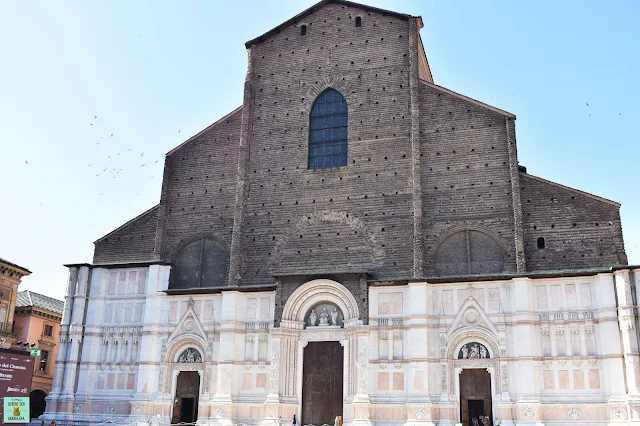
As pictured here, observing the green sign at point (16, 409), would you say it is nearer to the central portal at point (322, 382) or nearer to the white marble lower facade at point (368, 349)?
the white marble lower facade at point (368, 349)

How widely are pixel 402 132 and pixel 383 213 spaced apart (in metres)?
3.04

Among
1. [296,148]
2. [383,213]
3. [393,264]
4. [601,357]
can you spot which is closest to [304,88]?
[296,148]

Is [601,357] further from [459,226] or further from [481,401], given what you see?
[459,226]

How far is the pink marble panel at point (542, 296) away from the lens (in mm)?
20266

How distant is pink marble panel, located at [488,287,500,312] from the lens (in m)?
20.6

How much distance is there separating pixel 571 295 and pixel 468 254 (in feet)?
10.9

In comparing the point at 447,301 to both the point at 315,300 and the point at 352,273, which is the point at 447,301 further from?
the point at 315,300

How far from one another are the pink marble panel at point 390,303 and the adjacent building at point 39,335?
2041 centimetres

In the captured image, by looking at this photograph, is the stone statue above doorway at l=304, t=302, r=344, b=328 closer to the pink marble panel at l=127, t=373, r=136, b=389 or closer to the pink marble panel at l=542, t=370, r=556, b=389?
the pink marble panel at l=127, t=373, r=136, b=389

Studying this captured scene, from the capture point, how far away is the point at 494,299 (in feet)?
67.9

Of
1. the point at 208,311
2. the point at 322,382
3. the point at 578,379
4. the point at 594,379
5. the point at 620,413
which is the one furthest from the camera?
the point at 208,311

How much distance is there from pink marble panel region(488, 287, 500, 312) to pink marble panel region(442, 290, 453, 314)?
1195mm

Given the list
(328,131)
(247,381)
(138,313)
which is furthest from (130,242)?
(328,131)

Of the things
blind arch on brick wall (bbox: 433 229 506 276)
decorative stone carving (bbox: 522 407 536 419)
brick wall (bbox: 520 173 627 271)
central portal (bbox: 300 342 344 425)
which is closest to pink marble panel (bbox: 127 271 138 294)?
central portal (bbox: 300 342 344 425)
